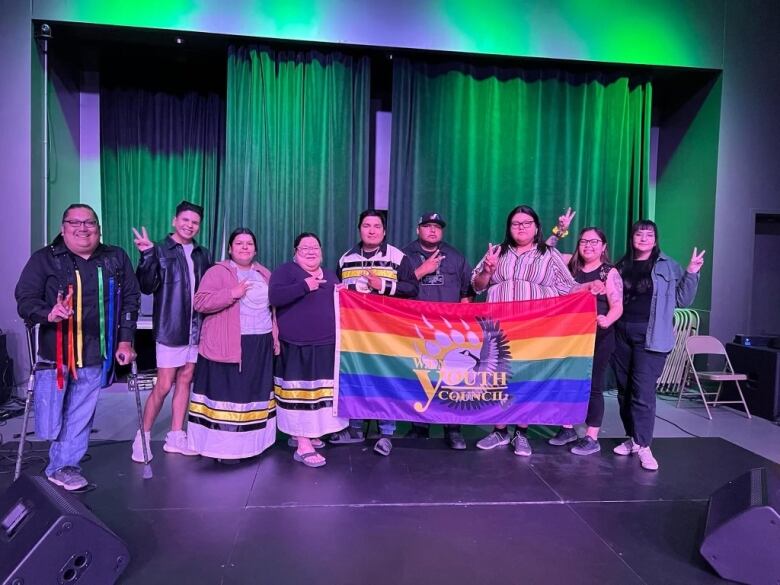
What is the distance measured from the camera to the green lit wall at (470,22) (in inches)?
178

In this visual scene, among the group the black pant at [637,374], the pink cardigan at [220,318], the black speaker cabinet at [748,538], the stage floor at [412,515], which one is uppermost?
the pink cardigan at [220,318]

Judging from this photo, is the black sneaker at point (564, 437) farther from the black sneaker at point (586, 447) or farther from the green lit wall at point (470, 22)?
the green lit wall at point (470, 22)

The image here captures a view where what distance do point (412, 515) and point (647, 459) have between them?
65.5 inches

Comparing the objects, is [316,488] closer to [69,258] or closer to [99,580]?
[99,580]

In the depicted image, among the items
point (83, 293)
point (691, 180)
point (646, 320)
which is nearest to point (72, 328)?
point (83, 293)

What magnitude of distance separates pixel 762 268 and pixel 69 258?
6679 millimetres

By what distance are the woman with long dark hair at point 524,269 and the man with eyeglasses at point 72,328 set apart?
7.42 ft

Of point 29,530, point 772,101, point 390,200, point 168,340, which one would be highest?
point 772,101

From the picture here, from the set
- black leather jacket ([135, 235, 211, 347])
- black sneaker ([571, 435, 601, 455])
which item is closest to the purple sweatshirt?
black leather jacket ([135, 235, 211, 347])

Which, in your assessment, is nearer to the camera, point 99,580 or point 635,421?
point 99,580

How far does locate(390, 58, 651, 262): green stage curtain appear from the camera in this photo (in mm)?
5062

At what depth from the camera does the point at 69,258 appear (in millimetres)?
2629

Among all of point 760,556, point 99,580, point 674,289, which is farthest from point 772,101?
point 99,580

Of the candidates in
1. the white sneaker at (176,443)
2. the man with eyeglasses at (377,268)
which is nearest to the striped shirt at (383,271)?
the man with eyeglasses at (377,268)
